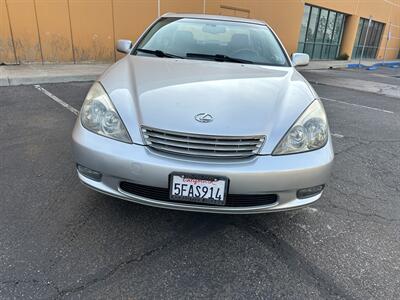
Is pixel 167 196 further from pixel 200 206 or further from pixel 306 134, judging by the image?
pixel 306 134

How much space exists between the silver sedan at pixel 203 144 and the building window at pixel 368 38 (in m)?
23.1

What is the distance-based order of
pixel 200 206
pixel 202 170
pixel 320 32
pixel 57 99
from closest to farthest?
1. pixel 202 170
2. pixel 200 206
3. pixel 57 99
4. pixel 320 32

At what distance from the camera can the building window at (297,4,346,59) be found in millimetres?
16794

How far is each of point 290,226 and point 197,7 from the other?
1032 cm

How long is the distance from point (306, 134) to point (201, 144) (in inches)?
27.2

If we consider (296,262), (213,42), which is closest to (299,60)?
(213,42)

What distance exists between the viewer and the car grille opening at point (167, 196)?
193 centimetres

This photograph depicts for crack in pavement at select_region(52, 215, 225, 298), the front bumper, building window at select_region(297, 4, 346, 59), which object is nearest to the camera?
crack in pavement at select_region(52, 215, 225, 298)

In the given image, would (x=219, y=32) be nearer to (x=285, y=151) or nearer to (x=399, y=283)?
(x=285, y=151)

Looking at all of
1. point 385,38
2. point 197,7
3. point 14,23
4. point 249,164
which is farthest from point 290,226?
point 385,38

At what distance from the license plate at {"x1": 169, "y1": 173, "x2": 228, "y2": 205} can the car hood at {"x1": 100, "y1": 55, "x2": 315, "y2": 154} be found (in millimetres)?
276

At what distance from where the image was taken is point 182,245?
2.15 meters

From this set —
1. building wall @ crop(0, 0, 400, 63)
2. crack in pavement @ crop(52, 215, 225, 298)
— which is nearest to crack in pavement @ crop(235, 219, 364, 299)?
crack in pavement @ crop(52, 215, 225, 298)

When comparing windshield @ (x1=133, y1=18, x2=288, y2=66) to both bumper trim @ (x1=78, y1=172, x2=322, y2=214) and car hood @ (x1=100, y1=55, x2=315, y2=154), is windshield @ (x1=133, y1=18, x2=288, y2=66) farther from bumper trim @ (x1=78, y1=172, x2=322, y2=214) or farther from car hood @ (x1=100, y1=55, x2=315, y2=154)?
bumper trim @ (x1=78, y1=172, x2=322, y2=214)
